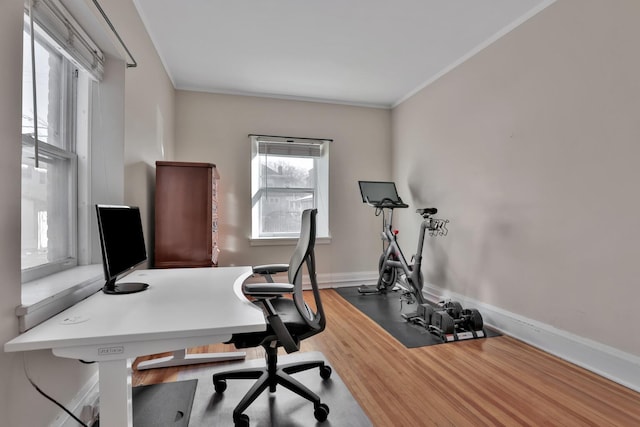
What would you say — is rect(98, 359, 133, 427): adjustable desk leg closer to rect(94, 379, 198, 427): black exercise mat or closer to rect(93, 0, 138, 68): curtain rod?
rect(94, 379, 198, 427): black exercise mat

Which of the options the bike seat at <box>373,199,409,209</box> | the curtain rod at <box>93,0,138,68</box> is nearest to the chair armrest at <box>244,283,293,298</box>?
the curtain rod at <box>93,0,138,68</box>

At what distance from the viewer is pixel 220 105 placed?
4023 millimetres

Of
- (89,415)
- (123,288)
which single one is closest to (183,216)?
(123,288)

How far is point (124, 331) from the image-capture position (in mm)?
1020

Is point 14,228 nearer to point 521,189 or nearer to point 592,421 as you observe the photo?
point 592,421

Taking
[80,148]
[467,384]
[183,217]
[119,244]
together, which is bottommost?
[467,384]

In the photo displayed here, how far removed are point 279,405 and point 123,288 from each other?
105cm

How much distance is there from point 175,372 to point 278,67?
304 centimetres

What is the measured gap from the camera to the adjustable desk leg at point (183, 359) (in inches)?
84.2

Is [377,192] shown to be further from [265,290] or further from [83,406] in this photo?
[83,406]

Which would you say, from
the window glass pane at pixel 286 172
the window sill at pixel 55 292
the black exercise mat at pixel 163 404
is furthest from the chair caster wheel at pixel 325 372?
the window glass pane at pixel 286 172

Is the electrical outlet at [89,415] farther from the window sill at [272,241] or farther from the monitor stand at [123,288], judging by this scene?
the window sill at [272,241]

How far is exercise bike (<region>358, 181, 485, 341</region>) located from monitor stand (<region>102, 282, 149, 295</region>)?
2.30m

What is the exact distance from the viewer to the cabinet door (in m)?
2.69
